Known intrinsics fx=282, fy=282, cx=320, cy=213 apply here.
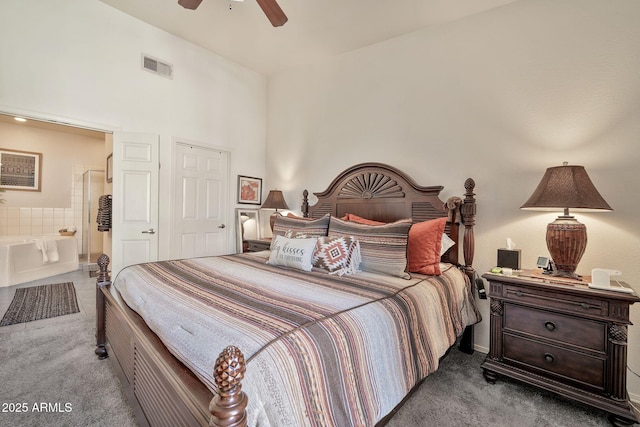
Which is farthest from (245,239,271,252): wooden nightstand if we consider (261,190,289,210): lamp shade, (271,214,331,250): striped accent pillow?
(271,214,331,250): striped accent pillow

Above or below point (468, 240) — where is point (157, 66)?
above

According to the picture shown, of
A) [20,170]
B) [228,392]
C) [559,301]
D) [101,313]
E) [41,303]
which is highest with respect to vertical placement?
[20,170]

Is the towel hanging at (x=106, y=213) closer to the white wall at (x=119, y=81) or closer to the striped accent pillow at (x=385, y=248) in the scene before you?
the white wall at (x=119, y=81)

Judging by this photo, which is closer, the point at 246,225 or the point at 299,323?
the point at 299,323

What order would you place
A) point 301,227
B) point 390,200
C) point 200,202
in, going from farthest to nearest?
point 200,202 → point 390,200 → point 301,227

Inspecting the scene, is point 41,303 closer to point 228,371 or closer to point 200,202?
point 200,202

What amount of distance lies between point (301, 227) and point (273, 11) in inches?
70.4

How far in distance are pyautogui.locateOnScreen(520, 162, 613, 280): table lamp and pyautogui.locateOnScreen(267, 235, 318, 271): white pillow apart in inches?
62.4

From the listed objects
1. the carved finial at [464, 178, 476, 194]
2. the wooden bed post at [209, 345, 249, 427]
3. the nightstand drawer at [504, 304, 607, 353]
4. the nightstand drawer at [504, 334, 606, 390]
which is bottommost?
the nightstand drawer at [504, 334, 606, 390]

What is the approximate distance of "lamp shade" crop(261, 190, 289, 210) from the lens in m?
3.89

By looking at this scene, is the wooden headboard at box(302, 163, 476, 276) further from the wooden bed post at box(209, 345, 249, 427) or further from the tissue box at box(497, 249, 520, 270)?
the wooden bed post at box(209, 345, 249, 427)

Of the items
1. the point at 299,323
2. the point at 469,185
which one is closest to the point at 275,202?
the point at 469,185

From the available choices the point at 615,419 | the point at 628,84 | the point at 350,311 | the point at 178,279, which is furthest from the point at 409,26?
the point at 615,419

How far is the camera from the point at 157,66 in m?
3.42
